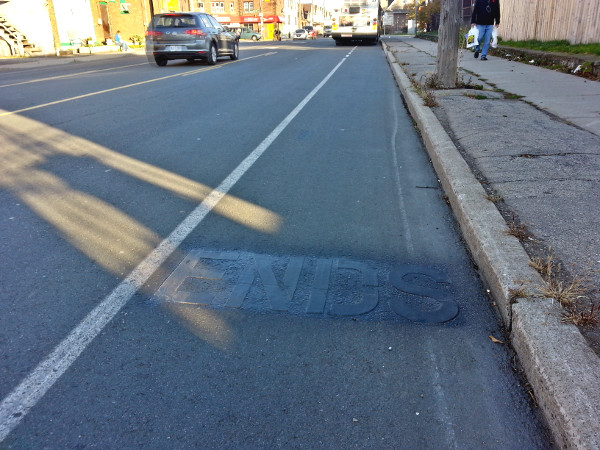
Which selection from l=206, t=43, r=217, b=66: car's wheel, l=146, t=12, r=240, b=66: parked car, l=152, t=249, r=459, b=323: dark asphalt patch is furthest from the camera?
l=206, t=43, r=217, b=66: car's wheel

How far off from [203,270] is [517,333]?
1968 mm

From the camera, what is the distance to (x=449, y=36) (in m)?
9.76

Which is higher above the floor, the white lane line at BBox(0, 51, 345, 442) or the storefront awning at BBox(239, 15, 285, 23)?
the storefront awning at BBox(239, 15, 285, 23)

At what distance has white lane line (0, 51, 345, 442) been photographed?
2197 mm

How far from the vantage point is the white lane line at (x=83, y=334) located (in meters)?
2.20

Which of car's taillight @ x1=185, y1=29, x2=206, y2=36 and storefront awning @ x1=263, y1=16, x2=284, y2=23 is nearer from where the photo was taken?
car's taillight @ x1=185, y1=29, x2=206, y2=36

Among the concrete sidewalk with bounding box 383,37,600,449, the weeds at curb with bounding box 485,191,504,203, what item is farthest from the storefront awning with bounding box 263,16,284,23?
the weeds at curb with bounding box 485,191,504,203

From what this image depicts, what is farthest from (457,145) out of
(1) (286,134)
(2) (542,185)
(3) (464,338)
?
(3) (464,338)

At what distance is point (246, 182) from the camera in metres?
5.18

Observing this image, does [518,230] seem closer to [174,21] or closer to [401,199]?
[401,199]

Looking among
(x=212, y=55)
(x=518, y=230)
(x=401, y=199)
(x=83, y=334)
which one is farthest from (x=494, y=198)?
(x=212, y=55)

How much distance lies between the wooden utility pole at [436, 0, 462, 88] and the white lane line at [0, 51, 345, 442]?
7.09m

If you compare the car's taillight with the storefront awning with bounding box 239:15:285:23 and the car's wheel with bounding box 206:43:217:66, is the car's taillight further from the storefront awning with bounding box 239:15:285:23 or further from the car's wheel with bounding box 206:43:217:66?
the storefront awning with bounding box 239:15:285:23

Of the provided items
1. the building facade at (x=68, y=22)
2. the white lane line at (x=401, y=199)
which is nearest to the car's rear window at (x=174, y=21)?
the white lane line at (x=401, y=199)
